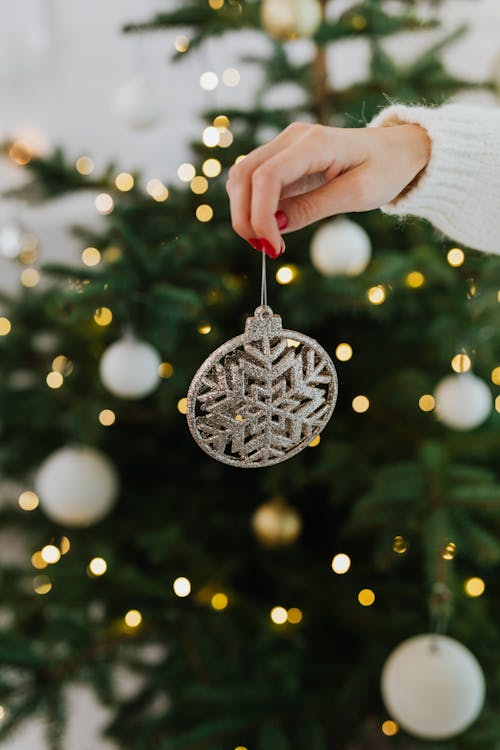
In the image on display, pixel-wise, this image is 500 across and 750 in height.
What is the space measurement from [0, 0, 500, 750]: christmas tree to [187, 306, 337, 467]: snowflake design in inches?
13.0

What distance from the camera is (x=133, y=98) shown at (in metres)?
1.29

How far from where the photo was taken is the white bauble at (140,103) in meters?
1.29

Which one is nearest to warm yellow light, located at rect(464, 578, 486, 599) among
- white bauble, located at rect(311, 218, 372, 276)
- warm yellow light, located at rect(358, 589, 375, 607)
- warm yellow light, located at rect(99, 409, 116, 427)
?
warm yellow light, located at rect(358, 589, 375, 607)

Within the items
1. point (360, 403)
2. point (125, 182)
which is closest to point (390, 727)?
point (360, 403)

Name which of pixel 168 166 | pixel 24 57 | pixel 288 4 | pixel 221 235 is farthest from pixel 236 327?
pixel 24 57

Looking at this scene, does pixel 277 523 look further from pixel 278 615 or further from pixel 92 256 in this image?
pixel 92 256

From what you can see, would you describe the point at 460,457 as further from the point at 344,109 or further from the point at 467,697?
the point at 344,109

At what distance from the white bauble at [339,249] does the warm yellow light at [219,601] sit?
22.4 inches

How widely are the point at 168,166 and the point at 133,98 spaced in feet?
2.95

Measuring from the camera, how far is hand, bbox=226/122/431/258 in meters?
0.45

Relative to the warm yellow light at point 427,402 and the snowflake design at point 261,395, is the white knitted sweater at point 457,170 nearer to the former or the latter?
the snowflake design at point 261,395

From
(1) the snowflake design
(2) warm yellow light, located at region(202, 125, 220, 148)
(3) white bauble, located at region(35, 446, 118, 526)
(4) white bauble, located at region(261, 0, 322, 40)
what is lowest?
(3) white bauble, located at region(35, 446, 118, 526)

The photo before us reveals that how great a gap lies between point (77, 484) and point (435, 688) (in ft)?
1.98

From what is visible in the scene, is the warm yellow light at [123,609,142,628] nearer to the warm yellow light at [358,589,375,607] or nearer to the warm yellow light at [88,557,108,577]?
the warm yellow light at [88,557,108,577]
